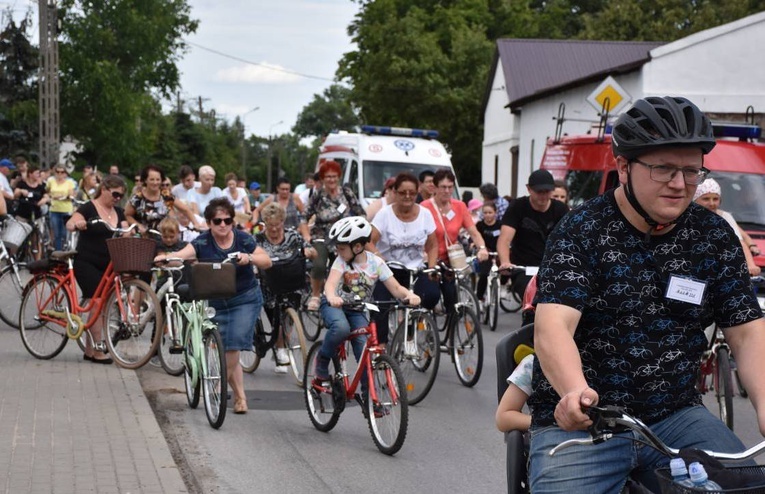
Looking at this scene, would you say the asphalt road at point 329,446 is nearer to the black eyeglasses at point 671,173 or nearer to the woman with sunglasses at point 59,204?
the black eyeglasses at point 671,173

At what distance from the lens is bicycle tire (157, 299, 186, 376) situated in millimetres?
10068

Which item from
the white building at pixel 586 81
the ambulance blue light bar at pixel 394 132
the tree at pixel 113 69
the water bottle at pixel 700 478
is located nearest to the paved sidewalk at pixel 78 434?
the water bottle at pixel 700 478

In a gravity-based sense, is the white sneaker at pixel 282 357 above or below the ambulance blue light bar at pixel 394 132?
below

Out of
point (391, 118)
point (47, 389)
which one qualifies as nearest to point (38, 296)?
point (47, 389)

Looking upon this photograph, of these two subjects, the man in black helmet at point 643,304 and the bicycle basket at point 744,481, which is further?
the man in black helmet at point 643,304

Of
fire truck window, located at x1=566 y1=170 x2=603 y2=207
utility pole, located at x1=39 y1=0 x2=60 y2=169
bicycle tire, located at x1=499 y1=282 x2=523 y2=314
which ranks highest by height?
utility pole, located at x1=39 y1=0 x2=60 y2=169

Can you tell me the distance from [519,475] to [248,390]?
6.84 meters

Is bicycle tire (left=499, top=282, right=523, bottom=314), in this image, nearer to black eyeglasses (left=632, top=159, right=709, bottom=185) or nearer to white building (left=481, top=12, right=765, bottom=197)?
white building (left=481, top=12, right=765, bottom=197)

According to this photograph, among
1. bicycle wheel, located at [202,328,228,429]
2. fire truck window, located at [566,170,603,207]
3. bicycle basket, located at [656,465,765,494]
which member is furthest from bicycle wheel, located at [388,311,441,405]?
bicycle basket, located at [656,465,765,494]

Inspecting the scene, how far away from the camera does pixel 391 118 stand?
52.9 meters

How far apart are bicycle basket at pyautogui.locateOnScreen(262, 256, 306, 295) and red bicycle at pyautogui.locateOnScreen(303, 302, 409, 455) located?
1.99 meters

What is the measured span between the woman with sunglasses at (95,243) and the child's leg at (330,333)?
336cm

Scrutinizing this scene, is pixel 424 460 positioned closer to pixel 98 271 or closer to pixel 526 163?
pixel 98 271

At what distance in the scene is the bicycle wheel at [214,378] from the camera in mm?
8508
